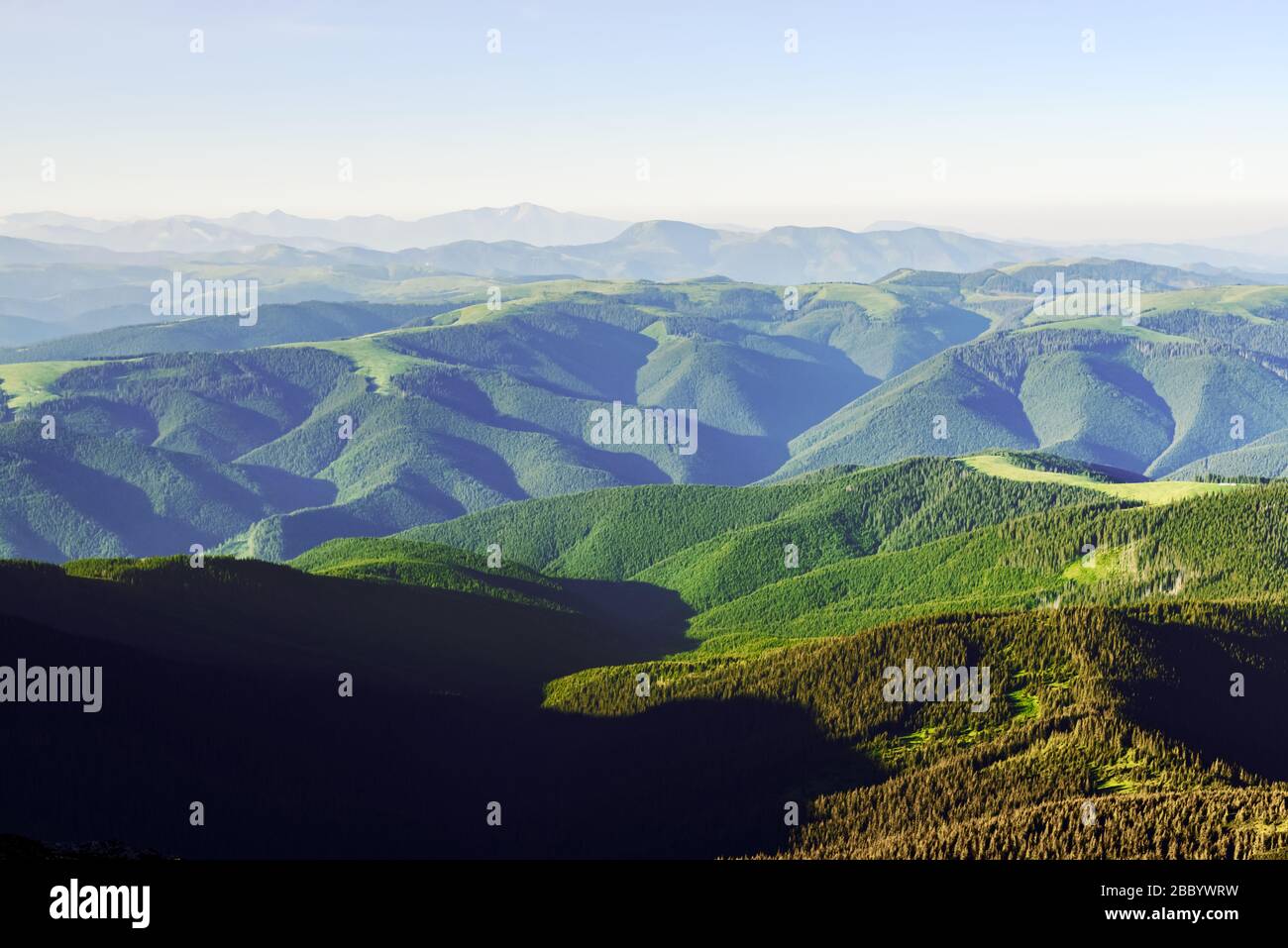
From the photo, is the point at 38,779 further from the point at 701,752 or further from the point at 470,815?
the point at 701,752

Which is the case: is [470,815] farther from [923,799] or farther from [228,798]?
[923,799]

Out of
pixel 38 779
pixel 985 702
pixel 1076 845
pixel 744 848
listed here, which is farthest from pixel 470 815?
pixel 1076 845
